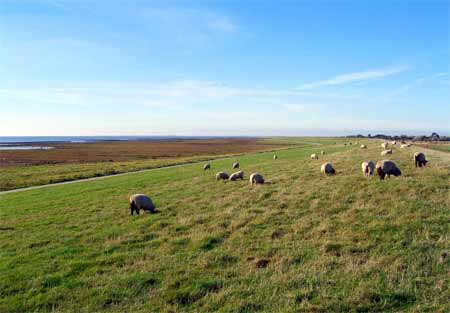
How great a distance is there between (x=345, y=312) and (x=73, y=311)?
6307mm

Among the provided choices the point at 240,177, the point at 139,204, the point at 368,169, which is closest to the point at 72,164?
the point at 240,177

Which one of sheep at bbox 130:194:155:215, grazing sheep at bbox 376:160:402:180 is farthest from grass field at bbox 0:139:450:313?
grazing sheep at bbox 376:160:402:180

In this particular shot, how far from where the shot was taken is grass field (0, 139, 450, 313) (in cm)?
775

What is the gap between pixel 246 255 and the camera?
33.8ft

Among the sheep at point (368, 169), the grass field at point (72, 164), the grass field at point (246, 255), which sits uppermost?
the sheep at point (368, 169)

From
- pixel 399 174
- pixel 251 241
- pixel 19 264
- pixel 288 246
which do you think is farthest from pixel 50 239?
pixel 399 174

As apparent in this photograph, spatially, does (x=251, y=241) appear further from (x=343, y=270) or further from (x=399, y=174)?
(x=399, y=174)

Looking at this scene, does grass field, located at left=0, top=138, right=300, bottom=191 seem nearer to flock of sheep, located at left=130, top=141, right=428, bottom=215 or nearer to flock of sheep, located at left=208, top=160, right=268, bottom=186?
flock of sheep, located at left=208, top=160, right=268, bottom=186

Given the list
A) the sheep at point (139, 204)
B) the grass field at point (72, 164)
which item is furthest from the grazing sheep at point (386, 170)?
the grass field at point (72, 164)

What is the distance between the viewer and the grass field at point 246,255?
25.4 ft

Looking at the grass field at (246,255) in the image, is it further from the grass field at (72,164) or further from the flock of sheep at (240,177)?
the grass field at (72,164)

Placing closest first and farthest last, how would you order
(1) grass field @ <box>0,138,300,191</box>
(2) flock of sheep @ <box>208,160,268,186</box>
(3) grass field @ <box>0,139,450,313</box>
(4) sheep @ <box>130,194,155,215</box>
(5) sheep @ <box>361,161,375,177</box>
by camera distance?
1. (3) grass field @ <box>0,139,450,313</box>
2. (4) sheep @ <box>130,194,155,215</box>
3. (5) sheep @ <box>361,161,375,177</box>
4. (2) flock of sheep @ <box>208,160,268,186</box>
5. (1) grass field @ <box>0,138,300,191</box>

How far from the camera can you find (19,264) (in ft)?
34.5

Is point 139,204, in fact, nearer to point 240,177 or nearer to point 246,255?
point 246,255
